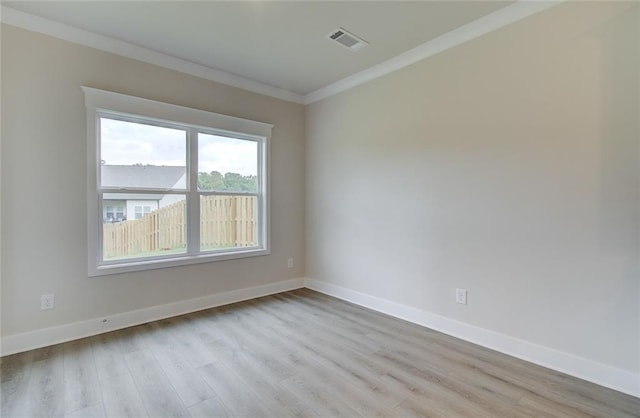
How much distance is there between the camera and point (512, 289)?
2.41 m

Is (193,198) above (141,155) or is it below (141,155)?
below

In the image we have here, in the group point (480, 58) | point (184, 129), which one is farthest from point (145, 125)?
point (480, 58)

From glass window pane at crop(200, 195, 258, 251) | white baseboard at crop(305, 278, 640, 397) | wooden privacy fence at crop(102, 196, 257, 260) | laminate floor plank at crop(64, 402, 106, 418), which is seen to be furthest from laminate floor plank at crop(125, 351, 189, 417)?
white baseboard at crop(305, 278, 640, 397)

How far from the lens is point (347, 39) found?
281cm

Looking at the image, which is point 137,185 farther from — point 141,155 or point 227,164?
point 227,164

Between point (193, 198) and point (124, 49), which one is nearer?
point (124, 49)

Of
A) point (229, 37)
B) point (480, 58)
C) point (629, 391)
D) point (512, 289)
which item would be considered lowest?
point (629, 391)

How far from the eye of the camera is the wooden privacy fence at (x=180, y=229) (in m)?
2.98

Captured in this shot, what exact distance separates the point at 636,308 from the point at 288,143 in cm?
368

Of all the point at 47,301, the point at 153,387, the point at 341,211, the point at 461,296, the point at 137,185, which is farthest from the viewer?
the point at 341,211

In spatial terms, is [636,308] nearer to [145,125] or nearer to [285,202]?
[285,202]

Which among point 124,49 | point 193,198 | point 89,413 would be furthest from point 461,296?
point 124,49

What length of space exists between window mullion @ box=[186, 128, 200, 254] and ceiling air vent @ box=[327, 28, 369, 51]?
181 cm

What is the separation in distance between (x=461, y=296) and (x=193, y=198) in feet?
9.56
